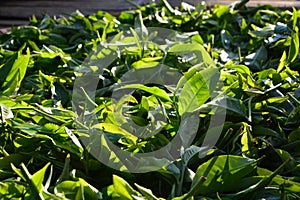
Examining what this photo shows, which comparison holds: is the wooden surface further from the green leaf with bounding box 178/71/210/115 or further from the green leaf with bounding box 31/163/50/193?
the green leaf with bounding box 31/163/50/193

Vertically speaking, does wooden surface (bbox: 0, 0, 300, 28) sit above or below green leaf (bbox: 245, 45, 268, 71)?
below

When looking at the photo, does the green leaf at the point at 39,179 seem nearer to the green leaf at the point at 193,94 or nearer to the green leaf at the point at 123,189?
the green leaf at the point at 123,189

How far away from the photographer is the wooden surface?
138 cm

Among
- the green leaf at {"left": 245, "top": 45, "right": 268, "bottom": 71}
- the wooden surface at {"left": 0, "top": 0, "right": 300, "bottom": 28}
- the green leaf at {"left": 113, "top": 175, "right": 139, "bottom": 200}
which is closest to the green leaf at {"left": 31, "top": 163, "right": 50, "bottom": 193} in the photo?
the green leaf at {"left": 113, "top": 175, "right": 139, "bottom": 200}

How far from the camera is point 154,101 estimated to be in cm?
60

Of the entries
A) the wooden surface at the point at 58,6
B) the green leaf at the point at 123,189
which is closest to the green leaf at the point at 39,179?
the green leaf at the point at 123,189

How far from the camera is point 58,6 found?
159 cm

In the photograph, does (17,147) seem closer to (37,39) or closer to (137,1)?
(37,39)

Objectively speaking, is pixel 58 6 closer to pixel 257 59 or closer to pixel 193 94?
pixel 257 59

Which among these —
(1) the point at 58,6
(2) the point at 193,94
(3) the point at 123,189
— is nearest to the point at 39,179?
(3) the point at 123,189

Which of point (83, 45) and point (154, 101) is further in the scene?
point (83, 45)

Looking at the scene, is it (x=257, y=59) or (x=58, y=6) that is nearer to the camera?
(x=257, y=59)

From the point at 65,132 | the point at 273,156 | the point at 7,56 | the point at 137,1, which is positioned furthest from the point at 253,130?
the point at 137,1

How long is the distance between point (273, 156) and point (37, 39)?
1.93 ft
